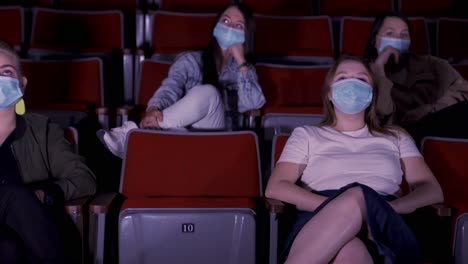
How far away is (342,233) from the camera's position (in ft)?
2.36

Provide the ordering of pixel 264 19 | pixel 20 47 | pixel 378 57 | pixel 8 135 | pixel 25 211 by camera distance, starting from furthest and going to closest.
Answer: pixel 264 19 → pixel 20 47 → pixel 378 57 → pixel 8 135 → pixel 25 211

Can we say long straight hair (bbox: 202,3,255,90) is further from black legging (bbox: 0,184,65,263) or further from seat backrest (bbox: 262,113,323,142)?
black legging (bbox: 0,184,65,263)

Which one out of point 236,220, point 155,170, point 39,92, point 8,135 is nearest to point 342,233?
point 236,220

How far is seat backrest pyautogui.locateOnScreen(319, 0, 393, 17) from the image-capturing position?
175 centimetres

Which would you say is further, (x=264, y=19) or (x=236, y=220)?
(x=264, y=19)

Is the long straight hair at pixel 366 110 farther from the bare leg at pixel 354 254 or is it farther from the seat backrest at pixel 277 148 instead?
the bare leg at pixel 354 254

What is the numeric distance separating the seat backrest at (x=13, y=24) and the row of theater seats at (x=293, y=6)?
18cm

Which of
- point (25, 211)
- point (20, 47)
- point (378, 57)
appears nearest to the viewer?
point (25, 211)

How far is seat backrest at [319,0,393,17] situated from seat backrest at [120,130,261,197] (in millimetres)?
944

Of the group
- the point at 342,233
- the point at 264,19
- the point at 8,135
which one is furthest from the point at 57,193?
the point at 264,19

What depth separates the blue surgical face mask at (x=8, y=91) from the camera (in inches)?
31.5

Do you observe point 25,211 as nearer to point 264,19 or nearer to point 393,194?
point 393,194

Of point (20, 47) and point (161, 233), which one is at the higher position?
point (20, 47)

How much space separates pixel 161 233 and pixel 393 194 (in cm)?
31
